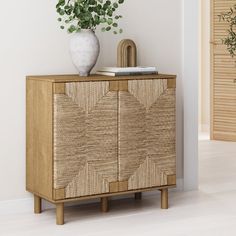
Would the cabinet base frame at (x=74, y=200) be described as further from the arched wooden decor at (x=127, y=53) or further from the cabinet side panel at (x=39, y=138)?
the arched wooden decor at (x=127, y=53)

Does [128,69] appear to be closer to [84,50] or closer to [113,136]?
[84,50]

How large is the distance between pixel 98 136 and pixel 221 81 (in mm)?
3428

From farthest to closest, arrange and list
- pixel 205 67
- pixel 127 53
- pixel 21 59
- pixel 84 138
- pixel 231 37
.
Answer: pixel 205 67
pixel 231 37
pixel 127 53
pixel 21 59
pixel 84 138

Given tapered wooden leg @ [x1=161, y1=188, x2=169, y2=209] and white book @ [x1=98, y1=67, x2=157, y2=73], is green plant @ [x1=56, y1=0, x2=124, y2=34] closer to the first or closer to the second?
white book @ [x1=98, y1=67, x2=157, y2=73]

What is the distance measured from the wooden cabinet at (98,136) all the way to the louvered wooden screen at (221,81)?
9.61ft

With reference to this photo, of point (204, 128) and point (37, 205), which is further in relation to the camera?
point (204, 128)

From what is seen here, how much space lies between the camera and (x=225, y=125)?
7.42 metres

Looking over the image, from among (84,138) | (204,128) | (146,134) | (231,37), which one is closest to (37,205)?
(84,138)

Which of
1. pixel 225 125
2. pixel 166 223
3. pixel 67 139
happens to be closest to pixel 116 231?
pixel 166 223

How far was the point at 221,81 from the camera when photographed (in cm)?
739

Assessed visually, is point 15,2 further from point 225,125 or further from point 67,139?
point 225,125

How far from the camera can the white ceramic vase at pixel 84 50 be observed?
4289 millimetres

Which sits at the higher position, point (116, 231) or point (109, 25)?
point (109, 25)

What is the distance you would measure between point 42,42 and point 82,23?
1.04 feet
